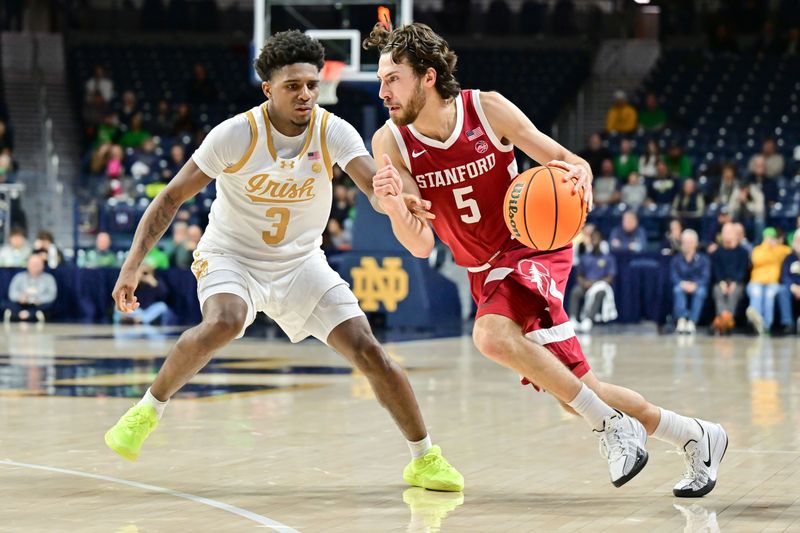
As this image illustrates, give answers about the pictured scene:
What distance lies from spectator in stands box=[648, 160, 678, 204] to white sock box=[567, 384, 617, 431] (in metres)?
14.5

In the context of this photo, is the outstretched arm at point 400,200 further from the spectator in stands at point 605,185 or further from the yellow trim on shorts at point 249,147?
the spectator in stands at point 605,185

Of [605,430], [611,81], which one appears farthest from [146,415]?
[611,81]

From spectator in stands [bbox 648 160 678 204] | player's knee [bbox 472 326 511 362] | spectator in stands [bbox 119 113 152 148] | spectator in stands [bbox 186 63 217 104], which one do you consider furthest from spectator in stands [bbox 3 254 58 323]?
player's knee [bbox 472 326 511 362]

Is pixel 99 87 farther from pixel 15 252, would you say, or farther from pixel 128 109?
pixel 15 252

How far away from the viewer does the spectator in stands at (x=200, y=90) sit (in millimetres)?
24688

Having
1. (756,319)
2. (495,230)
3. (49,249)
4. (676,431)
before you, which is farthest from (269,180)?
(49,249)

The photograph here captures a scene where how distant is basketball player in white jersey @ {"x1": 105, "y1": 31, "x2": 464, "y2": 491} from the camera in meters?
5.87

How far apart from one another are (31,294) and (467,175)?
1390 cm

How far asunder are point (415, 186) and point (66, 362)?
7.02 m

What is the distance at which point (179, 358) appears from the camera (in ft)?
19.2

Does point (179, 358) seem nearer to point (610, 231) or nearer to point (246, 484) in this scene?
point (246, 484)

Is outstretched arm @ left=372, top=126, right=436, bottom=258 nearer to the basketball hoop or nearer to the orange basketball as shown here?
the orange basketball

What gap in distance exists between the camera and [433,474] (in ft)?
18.9

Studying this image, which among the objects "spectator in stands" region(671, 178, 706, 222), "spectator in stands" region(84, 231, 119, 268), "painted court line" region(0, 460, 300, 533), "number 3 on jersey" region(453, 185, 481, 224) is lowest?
"spectator in stands" region(84, 231, 119, 268)
